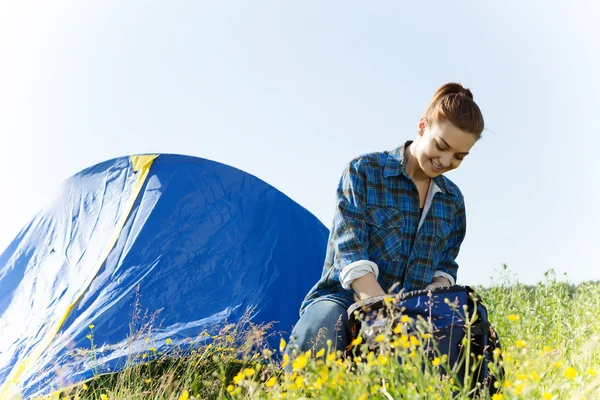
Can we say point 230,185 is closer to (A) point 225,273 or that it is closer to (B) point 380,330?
(A) point 225,273

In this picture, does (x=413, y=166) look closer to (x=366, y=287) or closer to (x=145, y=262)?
(x=366, y=287)

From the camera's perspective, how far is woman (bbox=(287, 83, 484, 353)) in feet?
7.71

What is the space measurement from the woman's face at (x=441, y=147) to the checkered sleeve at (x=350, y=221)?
26 cm

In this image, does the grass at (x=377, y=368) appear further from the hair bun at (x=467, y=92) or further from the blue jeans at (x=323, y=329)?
the hair bun at (x=467, y=92)

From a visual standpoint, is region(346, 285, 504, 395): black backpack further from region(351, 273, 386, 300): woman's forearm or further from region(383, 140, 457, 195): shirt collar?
region(383, 140, 457, 195): shirt collar

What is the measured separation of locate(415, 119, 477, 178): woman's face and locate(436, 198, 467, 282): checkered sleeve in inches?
13.1

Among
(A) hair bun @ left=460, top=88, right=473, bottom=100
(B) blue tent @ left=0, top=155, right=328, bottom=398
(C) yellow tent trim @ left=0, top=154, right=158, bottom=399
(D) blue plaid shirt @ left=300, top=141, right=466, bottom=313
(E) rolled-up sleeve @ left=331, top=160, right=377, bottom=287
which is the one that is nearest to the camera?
(E) rolled-up sleeve @ left=331, top=160, right=377, bottom=287

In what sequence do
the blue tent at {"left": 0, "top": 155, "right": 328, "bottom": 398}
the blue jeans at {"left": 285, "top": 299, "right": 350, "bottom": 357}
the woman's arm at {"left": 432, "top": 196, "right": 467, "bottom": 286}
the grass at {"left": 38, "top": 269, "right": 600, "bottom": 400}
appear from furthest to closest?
the blue tent at {"left": 0, "top": 155, "right": 328, "bottom": 398} → the woman's arm at {"left": 432, "top": 196, "right": 467, "bottom": 286} → the blue jeans at {"left": 285, "top": 299, "right": 350, "bottom": 357} → the grass at {"left": 38, "top": 269, "right": 600, "bottom": 400}

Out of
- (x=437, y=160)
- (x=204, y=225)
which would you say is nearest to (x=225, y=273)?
(x=204, y=225)

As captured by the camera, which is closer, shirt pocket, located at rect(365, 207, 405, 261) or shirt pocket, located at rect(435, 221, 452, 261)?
shirt pocket, located at rect(365, 207, 405, 261)

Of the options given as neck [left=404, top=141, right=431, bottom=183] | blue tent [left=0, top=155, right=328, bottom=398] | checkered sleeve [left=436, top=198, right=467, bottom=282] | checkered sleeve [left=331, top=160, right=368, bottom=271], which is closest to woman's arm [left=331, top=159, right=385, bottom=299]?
checkered sleeve [left=331, top=160, right=368, bottom=271]

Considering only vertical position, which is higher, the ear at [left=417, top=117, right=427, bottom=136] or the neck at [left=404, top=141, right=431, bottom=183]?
A: the ear at [left=417, top=117, right=427, bottom=136]

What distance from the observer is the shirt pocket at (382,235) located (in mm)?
2576

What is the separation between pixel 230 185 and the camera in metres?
3.87
